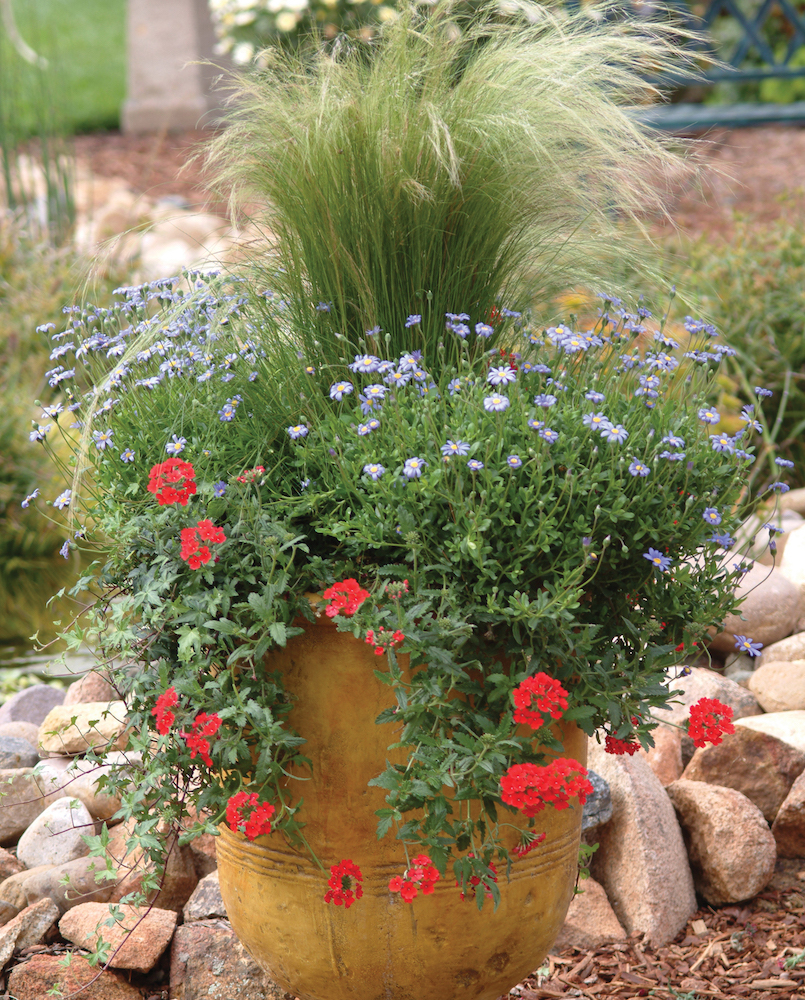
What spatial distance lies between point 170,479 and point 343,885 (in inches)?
27.0

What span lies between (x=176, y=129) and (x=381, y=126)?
11192 mm

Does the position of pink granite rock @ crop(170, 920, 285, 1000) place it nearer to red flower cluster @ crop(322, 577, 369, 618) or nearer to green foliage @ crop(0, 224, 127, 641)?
red flower cluster @ crop(322, 577, 369, 618)

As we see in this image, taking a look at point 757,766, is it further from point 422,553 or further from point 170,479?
point 170,479

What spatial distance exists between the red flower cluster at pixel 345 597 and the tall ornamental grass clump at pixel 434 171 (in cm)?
46

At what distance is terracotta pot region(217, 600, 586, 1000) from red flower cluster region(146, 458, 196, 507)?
29 centimetres

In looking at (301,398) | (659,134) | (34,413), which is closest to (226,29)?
(34,413)

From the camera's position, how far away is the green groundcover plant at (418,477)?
147 centimetres

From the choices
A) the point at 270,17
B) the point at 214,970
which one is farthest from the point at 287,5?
the point at 214,970

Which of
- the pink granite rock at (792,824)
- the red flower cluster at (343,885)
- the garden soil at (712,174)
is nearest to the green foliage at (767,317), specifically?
the garden soil at (712,174)

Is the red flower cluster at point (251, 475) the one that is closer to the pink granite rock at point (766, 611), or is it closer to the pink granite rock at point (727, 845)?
the pink granite rock at point (727, 845)

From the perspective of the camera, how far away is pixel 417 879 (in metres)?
1.46

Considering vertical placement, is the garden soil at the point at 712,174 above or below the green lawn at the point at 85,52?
below

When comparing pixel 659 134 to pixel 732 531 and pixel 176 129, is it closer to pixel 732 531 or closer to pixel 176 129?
pixel 732 531

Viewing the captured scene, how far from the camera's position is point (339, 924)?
1.61m
